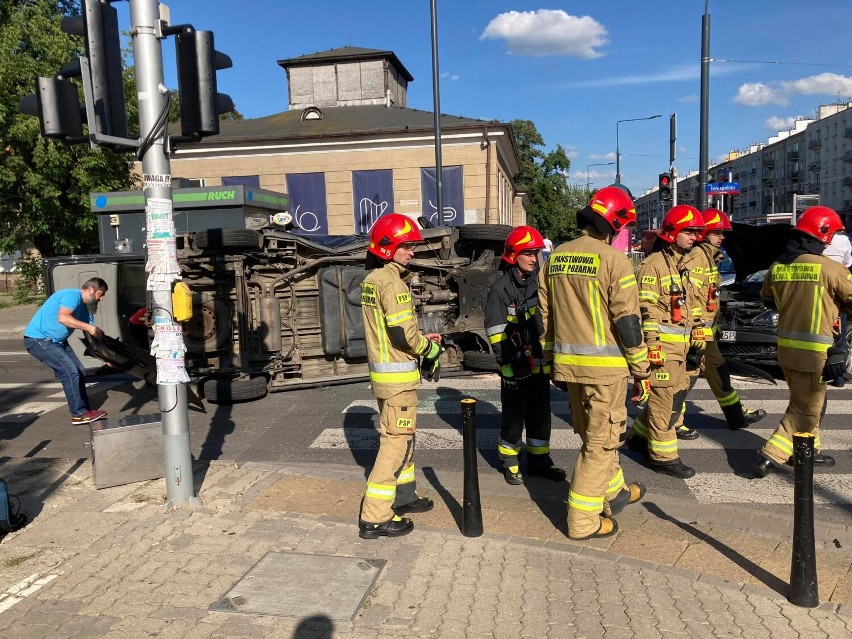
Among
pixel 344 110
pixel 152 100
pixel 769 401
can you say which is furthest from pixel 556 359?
pixel 344 110

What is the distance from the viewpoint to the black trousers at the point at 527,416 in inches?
205

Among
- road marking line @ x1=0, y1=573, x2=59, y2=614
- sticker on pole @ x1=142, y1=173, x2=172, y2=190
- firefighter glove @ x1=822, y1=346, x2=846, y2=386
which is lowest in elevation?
road marking line @ x1=0, y1=573, x2=59, y2=614

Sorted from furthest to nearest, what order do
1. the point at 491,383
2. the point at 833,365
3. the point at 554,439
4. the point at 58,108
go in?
the point at 491,383, the point at 554,439, the point at 833,365, the point at 58,108

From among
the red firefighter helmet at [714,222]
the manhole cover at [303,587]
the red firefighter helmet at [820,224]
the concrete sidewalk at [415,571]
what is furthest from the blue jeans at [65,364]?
the red firefighter helmet at [820,224]

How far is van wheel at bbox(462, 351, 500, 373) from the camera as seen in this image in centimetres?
930

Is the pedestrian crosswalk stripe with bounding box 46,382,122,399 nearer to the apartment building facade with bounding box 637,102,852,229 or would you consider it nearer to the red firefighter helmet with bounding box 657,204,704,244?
the red firefighter helmet with bounding box 657,204,704,244

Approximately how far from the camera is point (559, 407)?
7.87 metres

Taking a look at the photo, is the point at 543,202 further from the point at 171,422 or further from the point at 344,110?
the point at 171,422

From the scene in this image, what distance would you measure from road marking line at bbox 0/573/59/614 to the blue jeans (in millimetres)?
3768

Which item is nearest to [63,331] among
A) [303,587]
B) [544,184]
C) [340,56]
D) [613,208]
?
[303,587]

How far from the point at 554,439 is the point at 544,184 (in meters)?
52.2

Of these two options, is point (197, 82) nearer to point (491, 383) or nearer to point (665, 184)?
point (491, 383)

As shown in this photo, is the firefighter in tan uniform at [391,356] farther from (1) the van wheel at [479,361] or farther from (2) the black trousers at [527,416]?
(1) the van wheel at [479,361]

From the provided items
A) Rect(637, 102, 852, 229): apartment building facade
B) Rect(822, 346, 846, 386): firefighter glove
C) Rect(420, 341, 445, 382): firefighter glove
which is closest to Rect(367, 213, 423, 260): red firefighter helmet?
Rect(420, 341, 445, 382): firefighter glove
